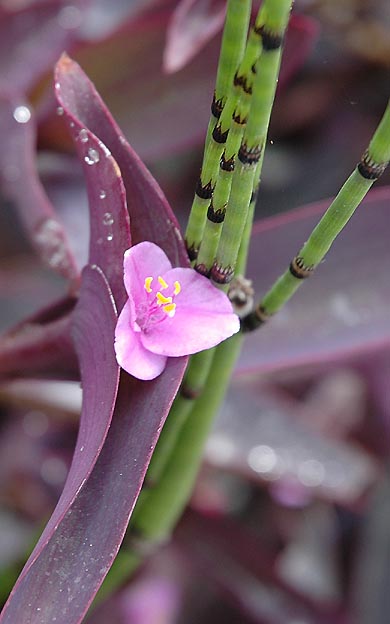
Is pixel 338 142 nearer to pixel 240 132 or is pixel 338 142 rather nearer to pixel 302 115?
pixel 302 115

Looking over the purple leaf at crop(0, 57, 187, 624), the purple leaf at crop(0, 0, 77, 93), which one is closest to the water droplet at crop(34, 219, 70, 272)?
the purple leaf at crop(0, 57, 187, 624)

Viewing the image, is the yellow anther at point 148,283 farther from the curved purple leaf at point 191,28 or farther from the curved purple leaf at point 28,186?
the curved purple leaf at point 191,28

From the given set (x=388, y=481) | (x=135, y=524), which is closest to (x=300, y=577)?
(x=388, y=481)

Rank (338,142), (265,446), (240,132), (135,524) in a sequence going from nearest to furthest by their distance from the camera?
(240,132), (135,524), (265,446), (338,142)

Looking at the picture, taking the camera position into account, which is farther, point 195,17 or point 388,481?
point 388,481

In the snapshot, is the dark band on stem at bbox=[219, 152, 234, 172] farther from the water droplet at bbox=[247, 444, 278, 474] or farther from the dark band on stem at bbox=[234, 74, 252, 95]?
the water droplet at bbox=[247, 444, 278, 474]

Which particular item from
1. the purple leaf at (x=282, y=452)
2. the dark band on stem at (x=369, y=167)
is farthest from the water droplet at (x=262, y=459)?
the dark band on stem at (x=369, y=167)

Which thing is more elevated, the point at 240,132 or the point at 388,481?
the point at 240,132
